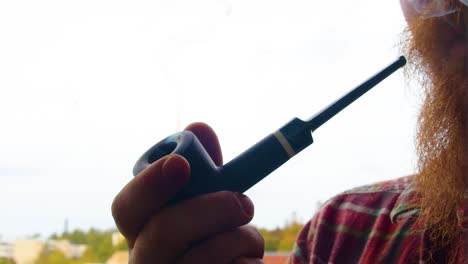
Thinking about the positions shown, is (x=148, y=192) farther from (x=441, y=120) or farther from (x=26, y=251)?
(x=441, y=120)

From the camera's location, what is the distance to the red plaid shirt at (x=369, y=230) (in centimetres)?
79

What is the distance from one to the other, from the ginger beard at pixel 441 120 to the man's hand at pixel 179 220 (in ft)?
1.44

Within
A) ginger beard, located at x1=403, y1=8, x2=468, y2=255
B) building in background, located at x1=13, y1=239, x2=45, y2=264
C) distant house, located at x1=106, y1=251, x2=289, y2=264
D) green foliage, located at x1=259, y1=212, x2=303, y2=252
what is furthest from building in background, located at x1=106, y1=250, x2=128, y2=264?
ginger beard, located at x1=403, y1=8, x2=468, y2=255

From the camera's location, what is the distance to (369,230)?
2.81 feet

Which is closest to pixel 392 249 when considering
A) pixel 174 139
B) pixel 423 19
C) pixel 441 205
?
pixel 441 205

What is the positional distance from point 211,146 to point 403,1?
1.57 feet

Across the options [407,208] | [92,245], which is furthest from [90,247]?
[407,208]

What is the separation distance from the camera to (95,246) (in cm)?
77

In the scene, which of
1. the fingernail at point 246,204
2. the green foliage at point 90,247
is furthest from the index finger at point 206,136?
the green foliage at point 90,247

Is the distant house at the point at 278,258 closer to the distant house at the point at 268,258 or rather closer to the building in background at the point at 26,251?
the distant house at the point at 268,258

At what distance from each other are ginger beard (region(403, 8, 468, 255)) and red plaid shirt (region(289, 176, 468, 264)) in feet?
0.08

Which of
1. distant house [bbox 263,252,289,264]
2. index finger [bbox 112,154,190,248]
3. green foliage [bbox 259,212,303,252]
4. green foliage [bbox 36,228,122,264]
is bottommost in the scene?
distant house [bbox 263,252,289,264]

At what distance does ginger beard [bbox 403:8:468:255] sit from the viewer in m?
0.75

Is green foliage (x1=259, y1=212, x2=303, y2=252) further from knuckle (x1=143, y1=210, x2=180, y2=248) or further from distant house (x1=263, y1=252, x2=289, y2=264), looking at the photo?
knuckle (x1=143, y1=210, x2=180, y2=248)
